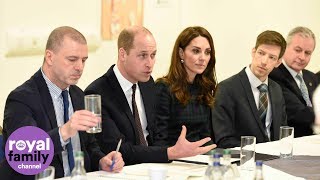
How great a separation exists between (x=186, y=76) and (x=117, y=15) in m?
1.66

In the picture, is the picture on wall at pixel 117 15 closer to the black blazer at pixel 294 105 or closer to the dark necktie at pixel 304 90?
the black blazer at pixel 294 105

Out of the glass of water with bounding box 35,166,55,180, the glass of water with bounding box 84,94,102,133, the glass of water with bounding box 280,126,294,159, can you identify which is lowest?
the glass of water with bounding box 280,126,294,159

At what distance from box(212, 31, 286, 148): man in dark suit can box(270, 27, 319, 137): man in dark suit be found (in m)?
0.35

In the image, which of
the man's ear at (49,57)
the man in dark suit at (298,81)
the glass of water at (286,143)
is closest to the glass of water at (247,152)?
the glass of water at (286,143)

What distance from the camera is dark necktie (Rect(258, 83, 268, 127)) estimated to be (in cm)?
490

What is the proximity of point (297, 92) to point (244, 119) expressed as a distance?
38.1 inches

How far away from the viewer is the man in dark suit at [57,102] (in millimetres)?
3391

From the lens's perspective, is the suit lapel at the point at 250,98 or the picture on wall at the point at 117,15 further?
the picture on wall at the point at 117,15

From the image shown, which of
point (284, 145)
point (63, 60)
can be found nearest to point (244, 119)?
point (284, 145)

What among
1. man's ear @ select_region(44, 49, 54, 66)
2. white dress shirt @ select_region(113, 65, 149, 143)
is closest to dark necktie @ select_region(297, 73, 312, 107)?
white dress shirt @ select_region(113, 65, 149, 143)

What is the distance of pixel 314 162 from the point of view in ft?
12.5

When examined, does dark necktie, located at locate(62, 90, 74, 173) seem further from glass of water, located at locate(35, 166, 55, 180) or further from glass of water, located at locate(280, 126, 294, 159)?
glass of water, located at locate(280, 126, 294, 159)

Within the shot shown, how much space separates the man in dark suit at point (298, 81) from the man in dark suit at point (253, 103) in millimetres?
349

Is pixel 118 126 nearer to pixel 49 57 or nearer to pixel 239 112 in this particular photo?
pixel 49 57
